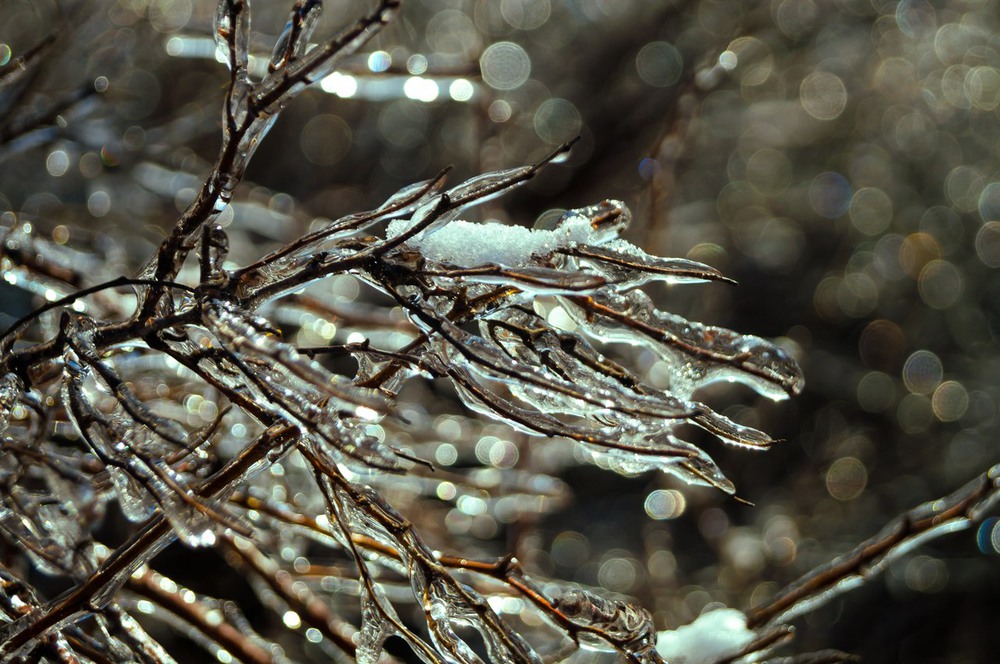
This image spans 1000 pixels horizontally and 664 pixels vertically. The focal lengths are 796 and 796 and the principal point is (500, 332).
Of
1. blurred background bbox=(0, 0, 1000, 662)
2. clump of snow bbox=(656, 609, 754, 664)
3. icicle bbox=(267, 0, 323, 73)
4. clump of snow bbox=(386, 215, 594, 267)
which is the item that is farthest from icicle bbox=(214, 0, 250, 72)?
blurred background bbox=(0, 0, 1000, 662)

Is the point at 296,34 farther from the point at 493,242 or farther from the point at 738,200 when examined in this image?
the point at 738,200

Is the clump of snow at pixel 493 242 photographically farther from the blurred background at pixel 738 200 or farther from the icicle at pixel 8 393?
the blurred background at pixel 738 200

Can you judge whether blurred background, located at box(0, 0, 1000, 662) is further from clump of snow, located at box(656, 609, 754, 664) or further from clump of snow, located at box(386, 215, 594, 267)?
clump of snow, located at box(386, 215, 594, 267)

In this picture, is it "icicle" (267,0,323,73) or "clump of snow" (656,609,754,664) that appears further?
"clump of snow" (656,609,754,664)

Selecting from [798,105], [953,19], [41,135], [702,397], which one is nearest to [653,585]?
[702,397]

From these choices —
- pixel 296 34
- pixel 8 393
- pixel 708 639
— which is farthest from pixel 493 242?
pixel 708 639

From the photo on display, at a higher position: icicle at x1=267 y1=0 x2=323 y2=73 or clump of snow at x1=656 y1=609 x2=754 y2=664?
icicle at x1=267 y1=0 x2=323 y2=73


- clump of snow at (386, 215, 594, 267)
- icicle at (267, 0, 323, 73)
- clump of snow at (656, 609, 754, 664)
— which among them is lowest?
clump of snow at (656, 609, 754, 664)
